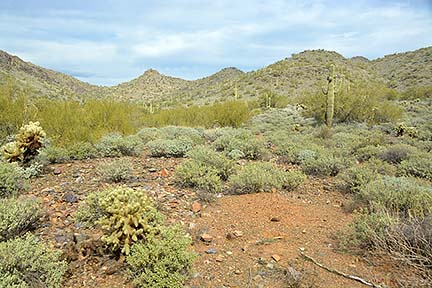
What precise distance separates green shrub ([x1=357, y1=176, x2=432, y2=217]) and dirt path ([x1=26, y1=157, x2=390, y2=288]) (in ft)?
1.97

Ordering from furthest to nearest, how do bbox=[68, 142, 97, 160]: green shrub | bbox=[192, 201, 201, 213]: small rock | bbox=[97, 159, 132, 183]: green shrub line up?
bbox=[68, 142, 97, 160]: green shrub
bbox=[97, 159, 132, 183]: green shrub
bbox=[192, 201, 201, 213]: small rock

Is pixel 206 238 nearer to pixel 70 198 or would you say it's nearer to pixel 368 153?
pixel 70 198

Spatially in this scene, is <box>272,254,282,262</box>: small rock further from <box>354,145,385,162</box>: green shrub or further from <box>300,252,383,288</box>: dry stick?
<box>354,145,385,162</box>: green shrub

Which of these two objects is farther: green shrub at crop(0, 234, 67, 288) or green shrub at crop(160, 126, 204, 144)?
green shrub at crop(160, 126, 204, 144)

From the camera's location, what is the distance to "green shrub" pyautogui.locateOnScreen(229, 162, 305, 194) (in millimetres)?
6969

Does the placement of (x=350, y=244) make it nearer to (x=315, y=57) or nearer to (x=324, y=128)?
(x=324, y=128)

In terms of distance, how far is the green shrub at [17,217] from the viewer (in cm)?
446

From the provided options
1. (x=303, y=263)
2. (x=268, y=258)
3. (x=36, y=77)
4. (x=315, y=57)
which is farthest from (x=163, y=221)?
(x=315, y=57)

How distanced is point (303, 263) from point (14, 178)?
555 cm

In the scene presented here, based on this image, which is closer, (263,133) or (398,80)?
(263,133)

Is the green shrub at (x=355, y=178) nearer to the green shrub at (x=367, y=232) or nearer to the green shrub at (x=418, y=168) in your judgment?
the green shrub at (x=418, y=168)

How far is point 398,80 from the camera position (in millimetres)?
46000

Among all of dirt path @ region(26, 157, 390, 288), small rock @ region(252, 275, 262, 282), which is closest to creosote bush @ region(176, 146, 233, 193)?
dirt path @ region(26, 157, 390, 288)

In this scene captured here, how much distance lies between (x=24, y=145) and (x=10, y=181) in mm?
1891
